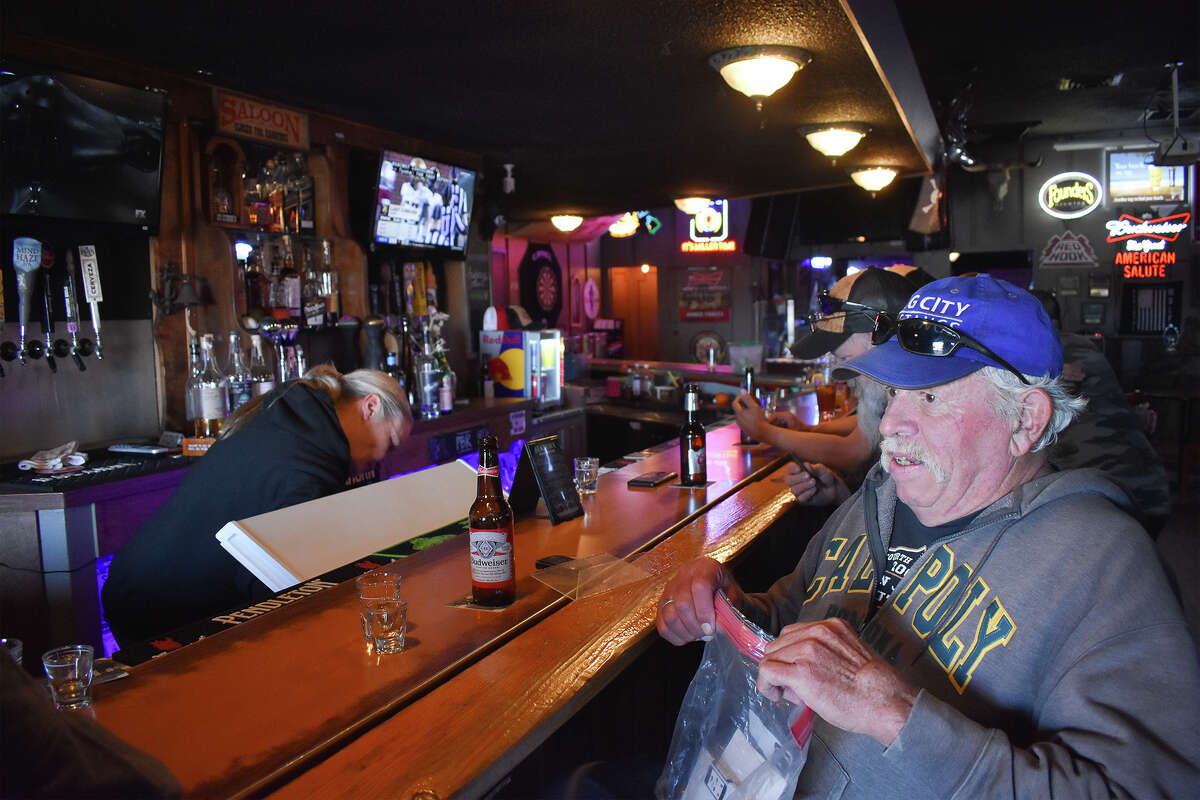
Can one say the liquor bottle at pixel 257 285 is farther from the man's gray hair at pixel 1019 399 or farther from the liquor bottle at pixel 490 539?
the man's gray hair at pixel 1019 399

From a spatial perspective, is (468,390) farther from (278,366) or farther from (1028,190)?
(1028,190)

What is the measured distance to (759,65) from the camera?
393cm

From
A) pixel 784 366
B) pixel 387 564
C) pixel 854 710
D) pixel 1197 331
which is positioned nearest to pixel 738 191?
pixel 784 366

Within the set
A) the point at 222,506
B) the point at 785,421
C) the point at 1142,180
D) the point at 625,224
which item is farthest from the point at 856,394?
the point at 1142,180

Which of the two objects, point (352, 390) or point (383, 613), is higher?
point (352, 390)

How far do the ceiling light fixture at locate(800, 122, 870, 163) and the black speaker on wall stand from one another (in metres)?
6.14

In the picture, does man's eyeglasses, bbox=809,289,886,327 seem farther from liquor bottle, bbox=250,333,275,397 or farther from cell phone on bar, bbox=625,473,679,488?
liquor bottle, bbox=250,333,275,397

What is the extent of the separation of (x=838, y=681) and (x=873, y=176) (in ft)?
22.2

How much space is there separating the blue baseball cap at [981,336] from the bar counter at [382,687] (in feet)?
2.34

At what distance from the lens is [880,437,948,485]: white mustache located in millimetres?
1532

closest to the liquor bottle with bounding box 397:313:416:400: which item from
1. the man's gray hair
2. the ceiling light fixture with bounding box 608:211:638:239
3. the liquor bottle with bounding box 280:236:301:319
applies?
the liquor bottle with bounding box 280:236:301:319

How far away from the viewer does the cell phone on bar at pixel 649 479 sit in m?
3.05

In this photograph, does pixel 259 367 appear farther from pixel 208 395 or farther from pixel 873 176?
pixel 873 176

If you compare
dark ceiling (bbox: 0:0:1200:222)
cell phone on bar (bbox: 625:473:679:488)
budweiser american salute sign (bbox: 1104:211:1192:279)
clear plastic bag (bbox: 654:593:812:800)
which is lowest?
clear plastic bag (bbox: 654:593:812:800)
